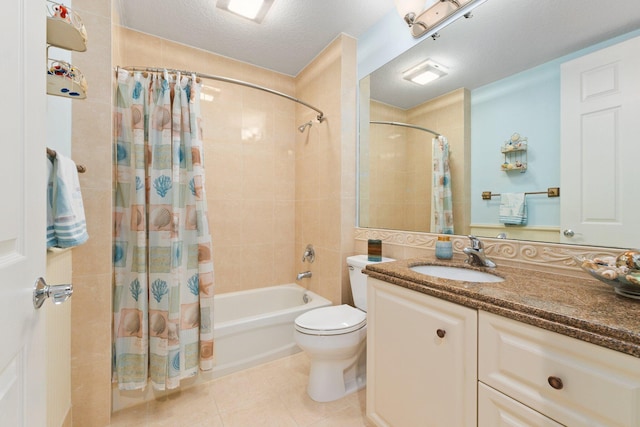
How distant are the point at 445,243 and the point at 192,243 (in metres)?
1.45

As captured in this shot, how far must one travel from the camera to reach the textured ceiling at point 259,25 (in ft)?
5.69

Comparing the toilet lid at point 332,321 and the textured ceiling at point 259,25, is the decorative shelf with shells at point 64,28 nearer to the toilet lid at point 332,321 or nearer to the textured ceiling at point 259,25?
the textured ceiling at point 259,25

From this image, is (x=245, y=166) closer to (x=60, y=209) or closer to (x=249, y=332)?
(x=249, y=332)

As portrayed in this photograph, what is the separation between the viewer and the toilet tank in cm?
180

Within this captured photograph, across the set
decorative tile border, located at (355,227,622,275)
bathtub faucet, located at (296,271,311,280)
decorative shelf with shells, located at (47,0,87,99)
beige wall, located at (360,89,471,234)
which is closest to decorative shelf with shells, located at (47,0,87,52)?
decorative shelf with shells, located at (47,0,87,99)

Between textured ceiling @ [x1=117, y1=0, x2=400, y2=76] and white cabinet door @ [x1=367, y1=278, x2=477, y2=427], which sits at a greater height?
textured ceiling @ [x1=117, y1=0, x2=400, y2=76]

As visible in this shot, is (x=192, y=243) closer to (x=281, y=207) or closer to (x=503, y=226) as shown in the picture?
(x=281, y=207)

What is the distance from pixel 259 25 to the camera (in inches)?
75.2

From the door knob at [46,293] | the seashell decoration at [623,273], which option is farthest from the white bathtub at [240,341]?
the seashell decoration at [623,273]

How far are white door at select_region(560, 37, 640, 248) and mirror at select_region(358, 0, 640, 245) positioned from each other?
4cm

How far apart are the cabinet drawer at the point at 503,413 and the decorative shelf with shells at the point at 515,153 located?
936 mm

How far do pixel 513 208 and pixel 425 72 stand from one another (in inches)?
39.3

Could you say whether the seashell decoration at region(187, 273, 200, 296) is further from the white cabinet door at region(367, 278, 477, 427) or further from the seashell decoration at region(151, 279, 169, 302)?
the white cabinet door at region(367, 278, 477, 427)

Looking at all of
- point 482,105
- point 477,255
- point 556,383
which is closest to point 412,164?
point 482,105
